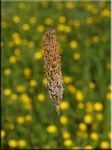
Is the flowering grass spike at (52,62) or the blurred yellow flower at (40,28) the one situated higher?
the blurred yellow flower at (40,28)

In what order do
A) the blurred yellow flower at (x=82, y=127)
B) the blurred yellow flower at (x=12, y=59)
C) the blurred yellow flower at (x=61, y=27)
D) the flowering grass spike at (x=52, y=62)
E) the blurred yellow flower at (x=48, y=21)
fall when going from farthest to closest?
the blurred yellow flower at (x=48, y=21), the blurred yellow flower at (x=61, y=27), the blurred yellow flower at (x=12, y=59), the blurred yellow flower at (x=82, y=127), the flowering grass spike at (x=52, y=62)

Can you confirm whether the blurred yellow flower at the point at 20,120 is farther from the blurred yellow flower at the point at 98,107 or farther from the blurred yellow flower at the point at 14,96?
the blurred yellow flower at the point at 98,107

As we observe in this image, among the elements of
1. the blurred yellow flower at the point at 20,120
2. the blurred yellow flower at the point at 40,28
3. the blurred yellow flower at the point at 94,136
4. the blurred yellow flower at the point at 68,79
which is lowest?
the blurred yellow flower at the point at 94,136

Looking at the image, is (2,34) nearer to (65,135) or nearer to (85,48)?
(85,48)

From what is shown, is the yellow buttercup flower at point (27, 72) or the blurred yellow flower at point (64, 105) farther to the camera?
the yellow buttercup flower at point (27, 72)

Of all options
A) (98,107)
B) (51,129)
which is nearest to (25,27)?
(98,107)

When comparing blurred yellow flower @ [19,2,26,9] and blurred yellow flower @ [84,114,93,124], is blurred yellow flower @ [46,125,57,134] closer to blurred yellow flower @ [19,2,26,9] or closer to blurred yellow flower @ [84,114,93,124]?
blurred yellow flower @ [84,114,93,124]

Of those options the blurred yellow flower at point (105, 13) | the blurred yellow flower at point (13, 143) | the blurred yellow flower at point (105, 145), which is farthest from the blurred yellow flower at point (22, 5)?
the blurred yellow flower at point (105, 145)

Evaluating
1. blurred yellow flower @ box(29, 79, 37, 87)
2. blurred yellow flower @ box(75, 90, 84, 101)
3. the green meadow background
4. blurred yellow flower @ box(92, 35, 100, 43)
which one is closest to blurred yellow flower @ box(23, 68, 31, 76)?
the green meadow background
